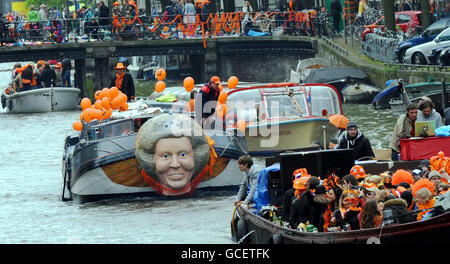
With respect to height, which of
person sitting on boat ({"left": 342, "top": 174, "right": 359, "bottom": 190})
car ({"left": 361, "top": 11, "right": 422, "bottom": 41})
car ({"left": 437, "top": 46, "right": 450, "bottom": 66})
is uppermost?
car ({"left": 361, "top": 11, "right": 422, "bottom": 41})

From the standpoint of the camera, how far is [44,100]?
4366cm

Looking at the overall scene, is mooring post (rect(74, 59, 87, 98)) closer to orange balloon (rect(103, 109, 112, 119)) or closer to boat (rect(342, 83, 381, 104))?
boat (rect(342, 83, 381, 104))

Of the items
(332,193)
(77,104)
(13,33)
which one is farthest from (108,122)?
(13,33)

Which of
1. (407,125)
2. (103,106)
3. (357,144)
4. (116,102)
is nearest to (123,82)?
(116,102)

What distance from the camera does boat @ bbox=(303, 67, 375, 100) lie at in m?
37.5

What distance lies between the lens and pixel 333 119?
68.1 feet

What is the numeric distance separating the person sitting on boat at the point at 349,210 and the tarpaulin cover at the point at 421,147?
151 inches

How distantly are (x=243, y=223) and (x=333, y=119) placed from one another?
13.2 ft

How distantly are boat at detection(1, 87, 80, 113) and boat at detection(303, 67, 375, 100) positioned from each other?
9549 mm

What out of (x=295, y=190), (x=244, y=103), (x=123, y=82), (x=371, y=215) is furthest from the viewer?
(x=244, y=103)

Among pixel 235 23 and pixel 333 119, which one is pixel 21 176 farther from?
pixel 235 23

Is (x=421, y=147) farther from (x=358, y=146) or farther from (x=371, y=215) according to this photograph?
(x=371, y=215)

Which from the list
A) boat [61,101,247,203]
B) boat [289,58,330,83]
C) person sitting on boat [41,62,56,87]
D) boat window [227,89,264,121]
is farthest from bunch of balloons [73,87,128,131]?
person sitting on boat [41,62,56,87]

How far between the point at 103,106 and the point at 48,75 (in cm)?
2052
